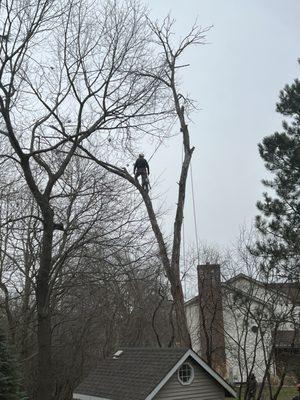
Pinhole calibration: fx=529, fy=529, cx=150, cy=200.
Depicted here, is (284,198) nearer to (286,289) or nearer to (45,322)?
(286,289)

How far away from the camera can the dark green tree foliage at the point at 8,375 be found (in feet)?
35.7

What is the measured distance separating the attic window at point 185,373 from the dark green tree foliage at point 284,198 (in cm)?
592

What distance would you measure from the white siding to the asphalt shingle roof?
0.45 meters

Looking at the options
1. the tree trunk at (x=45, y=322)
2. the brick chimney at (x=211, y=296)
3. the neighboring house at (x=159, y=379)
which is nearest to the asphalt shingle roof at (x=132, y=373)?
the neighboring house at (x=159, y=379)

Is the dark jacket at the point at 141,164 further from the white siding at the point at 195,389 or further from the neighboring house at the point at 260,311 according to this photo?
the neighboring house at the point at 260,311

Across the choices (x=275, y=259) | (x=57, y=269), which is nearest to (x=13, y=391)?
(x=57, y=269)

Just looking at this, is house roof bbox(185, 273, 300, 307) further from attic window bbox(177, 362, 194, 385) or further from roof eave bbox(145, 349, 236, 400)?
attic window bbox(177, 362, 194, 385)

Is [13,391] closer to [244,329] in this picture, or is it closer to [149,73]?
[149,73]

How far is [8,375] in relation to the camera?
36.9ft

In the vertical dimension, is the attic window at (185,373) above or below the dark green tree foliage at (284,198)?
below

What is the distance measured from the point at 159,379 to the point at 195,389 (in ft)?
4.75

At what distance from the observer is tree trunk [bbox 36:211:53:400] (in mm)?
13492

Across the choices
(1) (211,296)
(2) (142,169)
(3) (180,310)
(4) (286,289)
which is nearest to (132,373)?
(3) (180,310)

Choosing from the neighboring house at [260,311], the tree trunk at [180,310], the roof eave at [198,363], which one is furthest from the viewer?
the neighboring house at [260,311]
